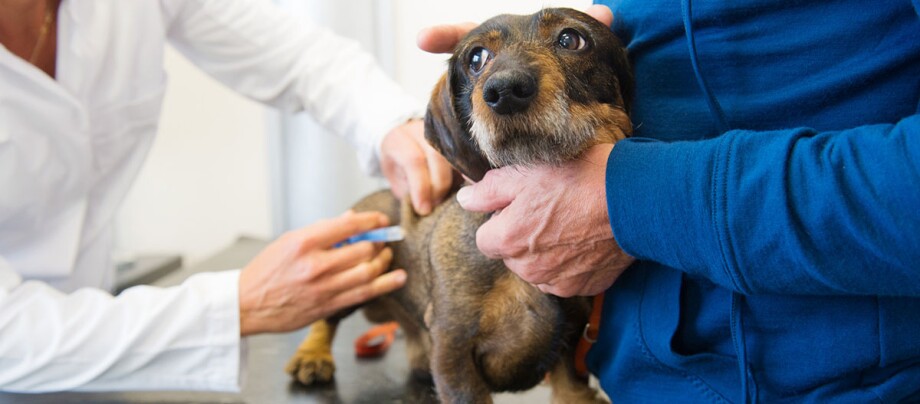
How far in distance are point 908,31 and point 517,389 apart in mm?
819

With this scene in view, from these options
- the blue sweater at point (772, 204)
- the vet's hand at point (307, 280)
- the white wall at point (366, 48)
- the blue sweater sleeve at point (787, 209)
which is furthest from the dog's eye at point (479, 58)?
the white wall at point (366, 48)

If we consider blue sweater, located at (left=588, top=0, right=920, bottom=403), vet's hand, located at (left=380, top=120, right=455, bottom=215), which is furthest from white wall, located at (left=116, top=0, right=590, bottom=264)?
blue sweater, located at (left=588, top=0, right=920, bottom=403)

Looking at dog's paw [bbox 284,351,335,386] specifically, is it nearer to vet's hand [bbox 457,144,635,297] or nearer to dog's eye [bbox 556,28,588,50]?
vet's hand [bbox 457,144,635,297]

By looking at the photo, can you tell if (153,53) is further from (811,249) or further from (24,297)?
(811,249)

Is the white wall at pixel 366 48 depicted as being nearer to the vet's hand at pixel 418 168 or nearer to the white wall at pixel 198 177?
the white wall at pixel 198 177

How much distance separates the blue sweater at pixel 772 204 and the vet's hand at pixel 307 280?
58cm

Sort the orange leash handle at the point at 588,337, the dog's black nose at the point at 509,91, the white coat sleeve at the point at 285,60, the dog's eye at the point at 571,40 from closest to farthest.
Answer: the dog's black nose at the point at 509,91
the dog's eye at the point at 571,40
the orange leash handle at the point at 588,337
the white coat sleeve at the point at 285,60

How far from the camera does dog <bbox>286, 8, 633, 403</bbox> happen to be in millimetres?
959

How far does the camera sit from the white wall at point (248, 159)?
3003 mm

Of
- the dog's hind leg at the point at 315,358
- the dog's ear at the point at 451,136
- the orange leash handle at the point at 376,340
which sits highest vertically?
the dog's ear at the point at 451,136

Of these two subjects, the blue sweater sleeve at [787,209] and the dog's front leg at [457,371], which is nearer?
the blue sweater sleeve at [787,209]

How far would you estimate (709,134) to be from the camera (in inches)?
38.8

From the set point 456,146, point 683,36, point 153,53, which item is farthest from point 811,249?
point 153,53

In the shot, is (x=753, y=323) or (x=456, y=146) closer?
(x=753, y=323)
